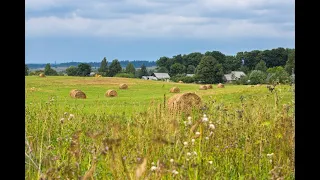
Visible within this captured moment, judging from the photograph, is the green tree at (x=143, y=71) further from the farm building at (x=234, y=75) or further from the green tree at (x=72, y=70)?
the green tree at (x=72, y=70)

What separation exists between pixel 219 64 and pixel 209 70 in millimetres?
118

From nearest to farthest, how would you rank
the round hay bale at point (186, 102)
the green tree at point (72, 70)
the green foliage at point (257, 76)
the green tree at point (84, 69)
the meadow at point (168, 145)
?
the meadow at point (168, 145)
the green foliage at point (257, 76)
the green tree at point (84, 69)
the green tree at point (72, 70)
the round hay bale at point (186, 102)

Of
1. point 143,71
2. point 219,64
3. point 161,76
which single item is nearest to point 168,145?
point 143,71

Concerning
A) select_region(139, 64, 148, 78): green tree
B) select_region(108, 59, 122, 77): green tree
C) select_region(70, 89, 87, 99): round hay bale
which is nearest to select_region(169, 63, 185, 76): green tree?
select_region(139, 64, 148, 78): green tree

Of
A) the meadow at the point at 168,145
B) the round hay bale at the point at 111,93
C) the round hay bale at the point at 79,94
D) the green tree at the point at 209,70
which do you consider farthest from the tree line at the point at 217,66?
the round hay bale at the point at 111,93

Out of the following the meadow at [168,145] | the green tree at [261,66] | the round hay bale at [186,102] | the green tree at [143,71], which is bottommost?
Answer: the meadow at [168,145]

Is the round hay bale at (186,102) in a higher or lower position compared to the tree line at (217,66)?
lower

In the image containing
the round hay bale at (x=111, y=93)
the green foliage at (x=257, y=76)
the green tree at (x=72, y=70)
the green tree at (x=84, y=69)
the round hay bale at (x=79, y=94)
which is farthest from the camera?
the round hay bale at (x=111, y=93)

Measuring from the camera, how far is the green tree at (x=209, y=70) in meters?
3.92

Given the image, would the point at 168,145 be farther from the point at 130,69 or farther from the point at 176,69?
the point at 130,69

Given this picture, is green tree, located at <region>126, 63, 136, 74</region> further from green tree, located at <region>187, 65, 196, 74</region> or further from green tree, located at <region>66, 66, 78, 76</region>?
green tree, located at <region>66, 66, 78, 76</region>
